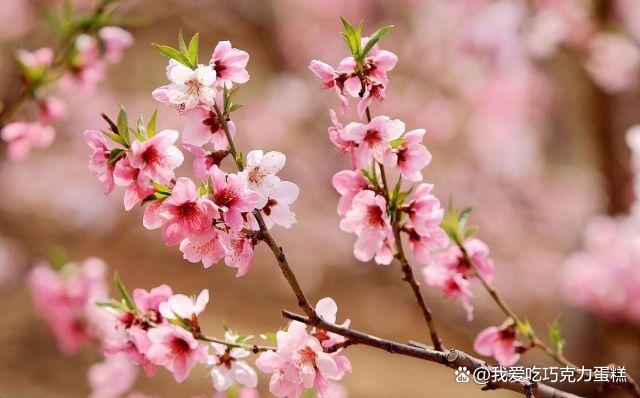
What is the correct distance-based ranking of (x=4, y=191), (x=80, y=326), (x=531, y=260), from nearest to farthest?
(x=80, y=326) < (x=531, y=260) < (x=4, y=191)

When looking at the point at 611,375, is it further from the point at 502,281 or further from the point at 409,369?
the point at 502,281

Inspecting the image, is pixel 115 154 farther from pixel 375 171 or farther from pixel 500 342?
pixel 500 342

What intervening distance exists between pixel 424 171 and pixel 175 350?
4.93m

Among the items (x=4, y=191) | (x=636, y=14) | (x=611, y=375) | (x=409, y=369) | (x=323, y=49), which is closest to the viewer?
(x=611, y=375)

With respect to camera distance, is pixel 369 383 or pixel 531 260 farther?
pixel 531 260

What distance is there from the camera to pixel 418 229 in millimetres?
1025

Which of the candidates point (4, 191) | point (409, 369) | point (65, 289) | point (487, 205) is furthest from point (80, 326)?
point (4, 191)

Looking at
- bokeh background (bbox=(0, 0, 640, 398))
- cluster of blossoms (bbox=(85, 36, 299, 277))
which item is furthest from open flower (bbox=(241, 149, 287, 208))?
bokeh background (bbox=(0, 0, 640, 398))

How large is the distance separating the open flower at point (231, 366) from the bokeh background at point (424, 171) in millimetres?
2483

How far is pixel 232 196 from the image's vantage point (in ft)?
2.88

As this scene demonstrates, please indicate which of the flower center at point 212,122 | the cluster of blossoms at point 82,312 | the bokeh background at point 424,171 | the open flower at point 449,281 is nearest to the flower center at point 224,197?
the flower center at point 212,122

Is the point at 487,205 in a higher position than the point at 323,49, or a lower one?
lower

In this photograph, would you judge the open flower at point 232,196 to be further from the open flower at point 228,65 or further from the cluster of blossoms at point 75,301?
the cluster of blossoms at point 75,301

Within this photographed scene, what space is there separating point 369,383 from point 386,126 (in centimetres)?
406
